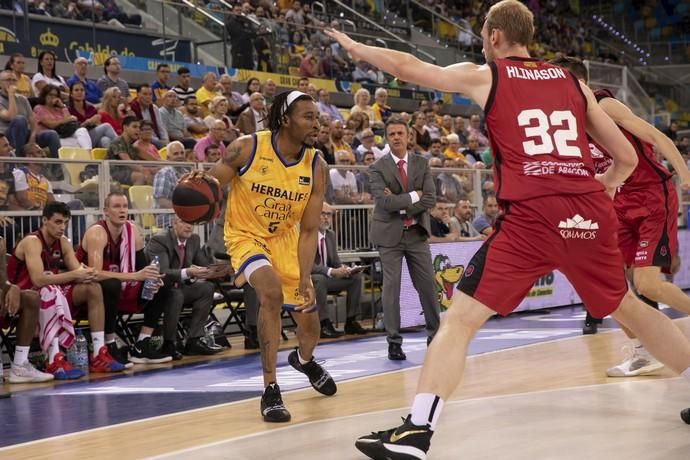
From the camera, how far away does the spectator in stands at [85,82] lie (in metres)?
12.5

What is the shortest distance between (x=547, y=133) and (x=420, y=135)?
36.0ft

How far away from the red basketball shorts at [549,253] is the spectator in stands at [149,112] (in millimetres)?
8656

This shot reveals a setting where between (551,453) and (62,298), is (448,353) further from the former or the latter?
(62,298)

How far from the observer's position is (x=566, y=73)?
438 centimetres

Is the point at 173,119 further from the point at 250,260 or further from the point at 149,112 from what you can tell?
the point at 250,260

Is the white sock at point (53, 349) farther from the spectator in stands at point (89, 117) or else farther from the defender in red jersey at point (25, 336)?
the spectator in stands at point (89, 117)

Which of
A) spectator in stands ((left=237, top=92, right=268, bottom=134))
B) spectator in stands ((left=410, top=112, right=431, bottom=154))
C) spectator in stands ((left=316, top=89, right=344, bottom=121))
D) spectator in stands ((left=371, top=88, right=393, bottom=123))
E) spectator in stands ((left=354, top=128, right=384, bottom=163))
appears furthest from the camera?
spectator in stands ((left=371, top=88, right=393, bottom=123))

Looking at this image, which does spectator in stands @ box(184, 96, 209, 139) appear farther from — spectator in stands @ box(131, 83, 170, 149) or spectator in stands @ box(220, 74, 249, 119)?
spectator in stands @ box(220, 74, 249, 119)

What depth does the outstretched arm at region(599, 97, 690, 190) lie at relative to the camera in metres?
5.30

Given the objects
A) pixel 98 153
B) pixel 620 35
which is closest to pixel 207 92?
pixel 98 153

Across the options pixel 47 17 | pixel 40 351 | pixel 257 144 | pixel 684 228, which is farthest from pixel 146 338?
pixel 684 228

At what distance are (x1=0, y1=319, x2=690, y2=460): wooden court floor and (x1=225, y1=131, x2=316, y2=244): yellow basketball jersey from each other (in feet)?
3.81

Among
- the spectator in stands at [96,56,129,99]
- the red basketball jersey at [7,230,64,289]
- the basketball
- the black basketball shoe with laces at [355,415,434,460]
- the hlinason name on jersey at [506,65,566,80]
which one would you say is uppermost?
the spectator in stands at [96,56,129,99]

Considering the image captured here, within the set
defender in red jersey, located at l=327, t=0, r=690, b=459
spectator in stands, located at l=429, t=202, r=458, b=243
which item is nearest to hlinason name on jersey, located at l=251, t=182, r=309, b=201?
defender in red jersey, located at l=327, t=0, r=690, b=459
